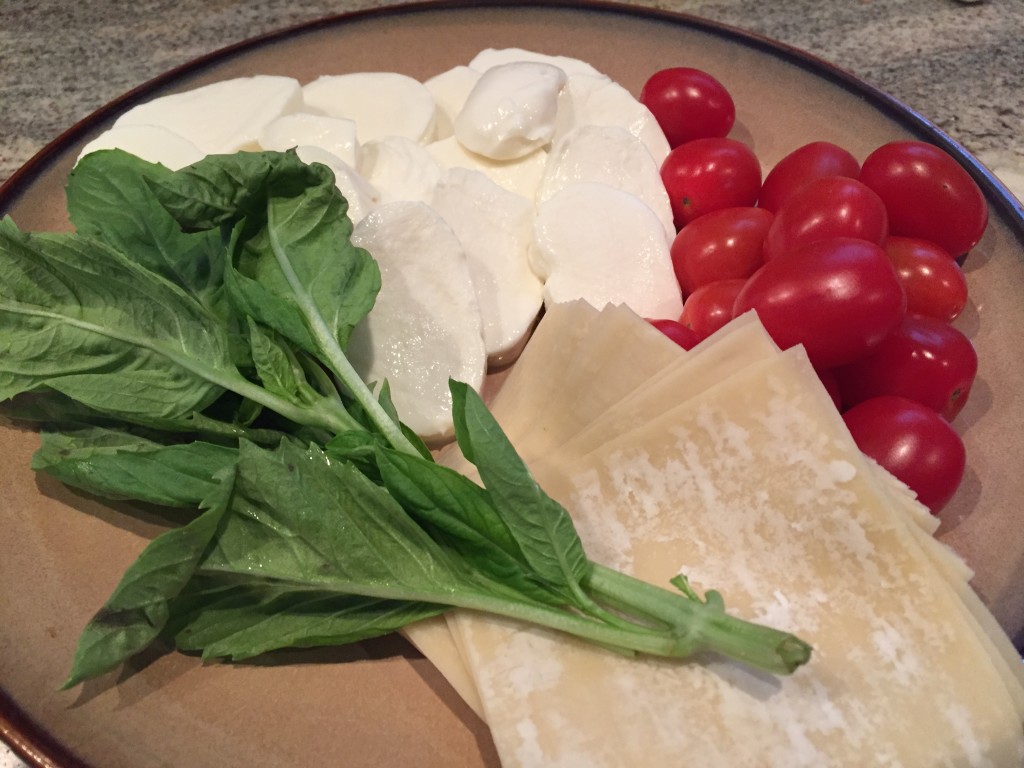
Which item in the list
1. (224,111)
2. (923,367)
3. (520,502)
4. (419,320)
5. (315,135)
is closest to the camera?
(520,502)

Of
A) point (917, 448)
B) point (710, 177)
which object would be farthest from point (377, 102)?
point (917, 448)

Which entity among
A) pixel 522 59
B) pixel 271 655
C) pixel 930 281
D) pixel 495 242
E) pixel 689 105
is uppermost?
pixel 522 59

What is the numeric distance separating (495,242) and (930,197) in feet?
3.09

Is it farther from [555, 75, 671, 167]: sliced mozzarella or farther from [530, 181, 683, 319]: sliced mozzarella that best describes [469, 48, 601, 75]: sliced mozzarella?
[530, 181, 683, 319]: sliced mozzarella

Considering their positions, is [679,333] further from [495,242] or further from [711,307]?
[495,242]

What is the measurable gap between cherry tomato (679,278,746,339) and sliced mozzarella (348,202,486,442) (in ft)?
1.46

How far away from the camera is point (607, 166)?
1851 mm

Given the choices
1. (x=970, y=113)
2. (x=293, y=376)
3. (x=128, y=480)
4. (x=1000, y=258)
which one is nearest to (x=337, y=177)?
(x=293, y=376)

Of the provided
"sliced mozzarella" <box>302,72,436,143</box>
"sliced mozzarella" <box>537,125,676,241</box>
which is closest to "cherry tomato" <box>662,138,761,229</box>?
"sliced mozzarella" <box>537,125,676,241</box>

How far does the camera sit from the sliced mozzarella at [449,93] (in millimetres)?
2045

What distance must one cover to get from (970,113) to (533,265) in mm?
1636

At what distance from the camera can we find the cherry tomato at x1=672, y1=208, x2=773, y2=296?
1677 millimetres

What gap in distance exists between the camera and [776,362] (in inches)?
46.9

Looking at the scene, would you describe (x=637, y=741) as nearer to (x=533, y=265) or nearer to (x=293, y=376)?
(x=293, y=376)
